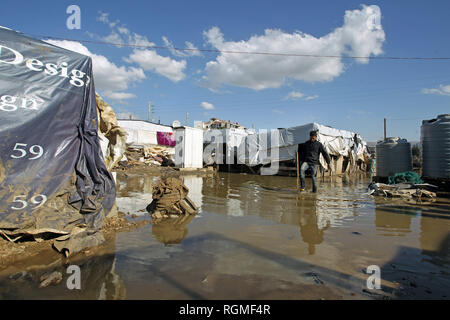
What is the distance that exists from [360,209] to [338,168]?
9.75 metres

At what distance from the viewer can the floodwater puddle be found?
6.86ft

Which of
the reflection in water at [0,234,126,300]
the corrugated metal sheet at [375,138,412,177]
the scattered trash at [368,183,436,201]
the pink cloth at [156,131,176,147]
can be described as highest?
the pink cloth at [156,131,176,147]

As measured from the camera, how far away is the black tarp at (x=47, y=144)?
302cm

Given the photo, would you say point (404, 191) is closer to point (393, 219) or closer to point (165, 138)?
point (393, 219)

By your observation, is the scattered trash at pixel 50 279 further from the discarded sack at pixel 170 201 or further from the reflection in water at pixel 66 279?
the discarded sack at pixel 170 201

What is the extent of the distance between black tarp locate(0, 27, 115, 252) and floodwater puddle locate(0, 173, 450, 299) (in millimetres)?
753

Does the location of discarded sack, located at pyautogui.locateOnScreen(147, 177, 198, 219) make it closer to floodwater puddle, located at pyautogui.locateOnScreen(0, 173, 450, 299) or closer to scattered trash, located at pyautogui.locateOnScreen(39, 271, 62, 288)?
floodwater puddle, located at pyautogui.locateOnScreen(0, 173, 450, 299)

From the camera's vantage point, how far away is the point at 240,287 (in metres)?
2.15

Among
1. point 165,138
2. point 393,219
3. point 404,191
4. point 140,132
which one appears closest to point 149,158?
point 140,132

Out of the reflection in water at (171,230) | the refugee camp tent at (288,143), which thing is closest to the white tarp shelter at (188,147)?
the refugee camp tent at (288,143)

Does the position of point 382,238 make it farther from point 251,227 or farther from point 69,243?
point 69,243

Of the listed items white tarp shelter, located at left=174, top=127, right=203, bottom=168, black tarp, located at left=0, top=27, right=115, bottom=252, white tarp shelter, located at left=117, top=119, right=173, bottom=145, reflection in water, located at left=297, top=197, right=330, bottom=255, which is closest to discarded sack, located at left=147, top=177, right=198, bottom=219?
black tarp, located at left=0, top=27, right=115, bottom=252

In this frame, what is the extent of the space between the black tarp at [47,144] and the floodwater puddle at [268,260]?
0.75 meters
